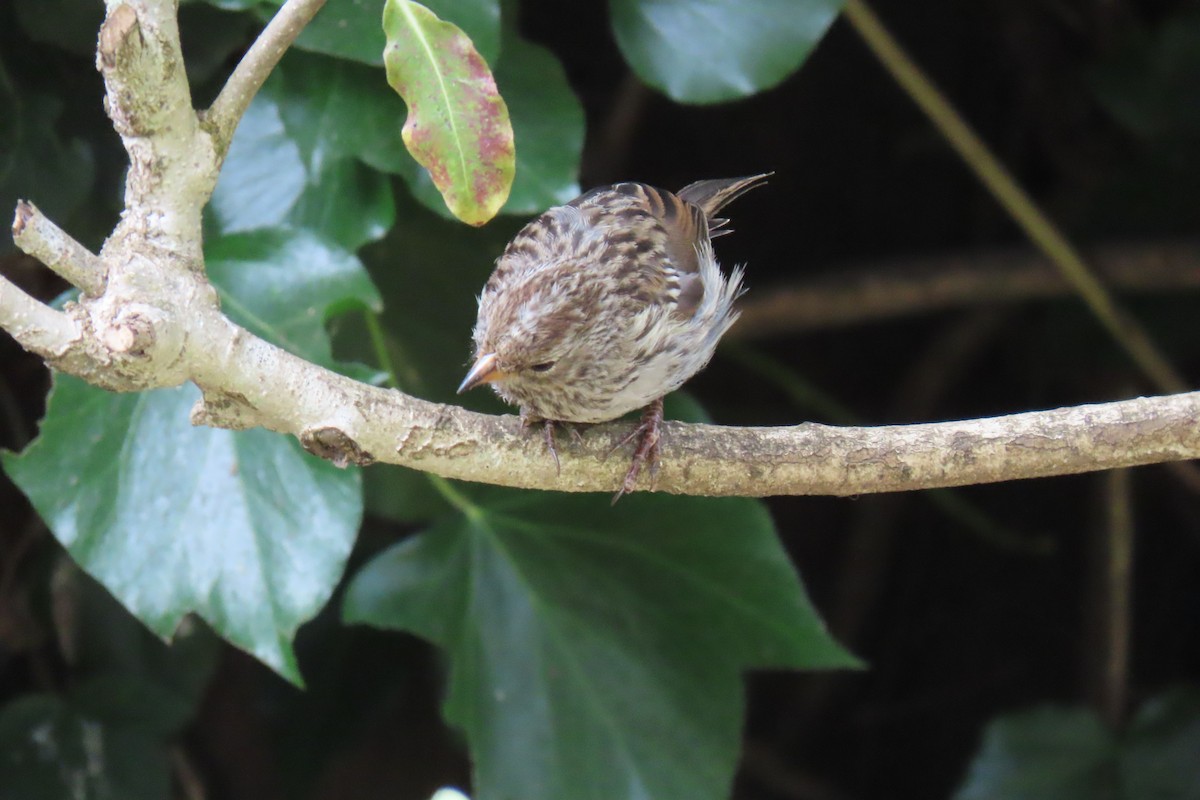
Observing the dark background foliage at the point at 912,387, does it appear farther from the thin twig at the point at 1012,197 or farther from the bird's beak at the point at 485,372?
the bird's beak at the point at 485,372

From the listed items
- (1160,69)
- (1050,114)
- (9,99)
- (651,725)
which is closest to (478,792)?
(651,725)

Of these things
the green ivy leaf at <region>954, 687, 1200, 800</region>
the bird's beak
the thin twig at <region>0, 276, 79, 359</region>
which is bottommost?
the green ivy leaf at <region>954, 687, 1200, 800</region>

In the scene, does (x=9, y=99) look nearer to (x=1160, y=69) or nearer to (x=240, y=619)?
(x=240, y=619)

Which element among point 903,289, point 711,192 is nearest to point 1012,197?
point 903,289

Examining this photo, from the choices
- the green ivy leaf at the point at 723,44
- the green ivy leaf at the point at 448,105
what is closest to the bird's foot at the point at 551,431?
the green ivy leaf at the point at 448,105

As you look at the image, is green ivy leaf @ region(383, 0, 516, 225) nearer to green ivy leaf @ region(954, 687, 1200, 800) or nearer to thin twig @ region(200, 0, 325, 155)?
thin twig @ region(200, 0, 325, 155)

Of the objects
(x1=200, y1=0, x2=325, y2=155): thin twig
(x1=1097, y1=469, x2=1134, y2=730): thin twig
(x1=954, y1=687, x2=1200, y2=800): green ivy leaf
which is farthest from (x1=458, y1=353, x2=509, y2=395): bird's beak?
(x1=1097, y1=469, x2=1134, y2=730): thin twig

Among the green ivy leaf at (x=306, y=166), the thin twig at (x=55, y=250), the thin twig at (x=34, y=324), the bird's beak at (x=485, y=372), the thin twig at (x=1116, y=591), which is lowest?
the thin twig at (x=1116, y=591)
